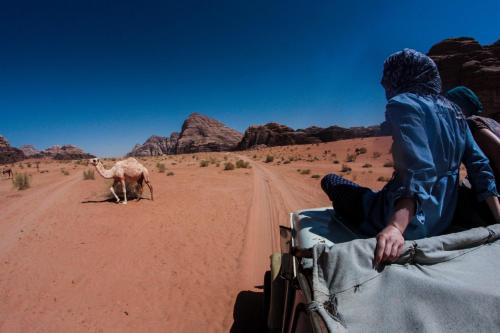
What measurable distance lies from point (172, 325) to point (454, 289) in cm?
346

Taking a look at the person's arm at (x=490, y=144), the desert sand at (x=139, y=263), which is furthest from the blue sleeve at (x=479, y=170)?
the desert sand at (x=139, y=263)

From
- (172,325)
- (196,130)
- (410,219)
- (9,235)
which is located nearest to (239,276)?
(172,325)

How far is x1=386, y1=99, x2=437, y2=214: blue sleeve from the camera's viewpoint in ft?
5.25

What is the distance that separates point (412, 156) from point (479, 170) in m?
0.73

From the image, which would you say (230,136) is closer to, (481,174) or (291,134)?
(291,134)

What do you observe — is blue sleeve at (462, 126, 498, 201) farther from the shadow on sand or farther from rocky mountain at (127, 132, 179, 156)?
rocky mountain at (127, 132, 179, 156)

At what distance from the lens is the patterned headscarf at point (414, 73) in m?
1.86

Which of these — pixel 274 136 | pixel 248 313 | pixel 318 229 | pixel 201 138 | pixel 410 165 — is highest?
pixel 201 138

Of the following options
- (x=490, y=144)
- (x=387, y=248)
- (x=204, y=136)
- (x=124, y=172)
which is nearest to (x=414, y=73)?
(x=490, y=144)

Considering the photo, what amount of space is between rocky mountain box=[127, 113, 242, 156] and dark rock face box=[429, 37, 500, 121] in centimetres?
7466

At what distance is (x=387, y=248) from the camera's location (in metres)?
1.40

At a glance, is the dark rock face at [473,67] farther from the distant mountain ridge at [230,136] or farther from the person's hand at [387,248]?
the person's hand at [387,248]

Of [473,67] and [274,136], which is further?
[274,136]

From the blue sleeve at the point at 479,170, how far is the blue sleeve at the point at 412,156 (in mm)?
547
